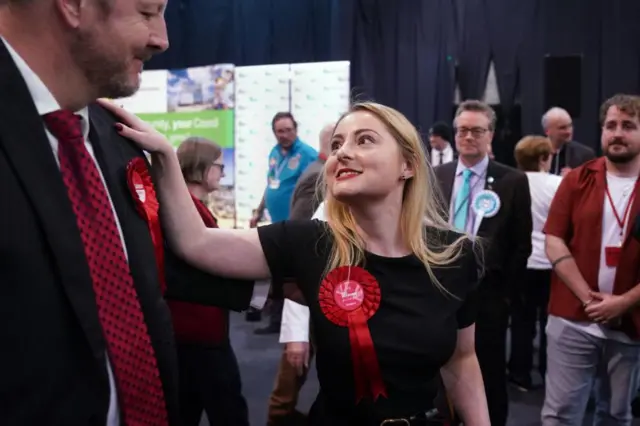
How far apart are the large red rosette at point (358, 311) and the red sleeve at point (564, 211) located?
155cm

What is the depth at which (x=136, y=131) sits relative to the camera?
3.73 feet

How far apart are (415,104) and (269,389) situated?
395cm

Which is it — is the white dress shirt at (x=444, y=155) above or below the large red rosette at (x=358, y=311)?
above

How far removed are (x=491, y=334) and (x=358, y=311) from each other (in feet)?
5.58

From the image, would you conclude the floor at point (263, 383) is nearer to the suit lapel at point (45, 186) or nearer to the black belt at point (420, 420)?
the black belt at point (420, 420)

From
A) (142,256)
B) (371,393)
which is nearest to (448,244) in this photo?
(371,393)

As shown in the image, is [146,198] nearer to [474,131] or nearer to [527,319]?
[474,131]

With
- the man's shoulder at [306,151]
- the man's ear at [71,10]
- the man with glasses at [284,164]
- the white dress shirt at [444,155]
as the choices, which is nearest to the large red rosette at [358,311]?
the man's ear at [71,10]

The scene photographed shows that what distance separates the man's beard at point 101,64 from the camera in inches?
34.8

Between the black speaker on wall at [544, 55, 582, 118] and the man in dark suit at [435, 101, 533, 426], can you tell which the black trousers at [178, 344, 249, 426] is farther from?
the black speaker on wall at [544, 55, 582, 118]

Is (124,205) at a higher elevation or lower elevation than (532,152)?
lower

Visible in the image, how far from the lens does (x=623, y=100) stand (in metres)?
2.58

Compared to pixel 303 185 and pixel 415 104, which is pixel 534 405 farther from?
pixel 415 104

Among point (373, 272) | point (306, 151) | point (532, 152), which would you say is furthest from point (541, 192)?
point (373, 272)
